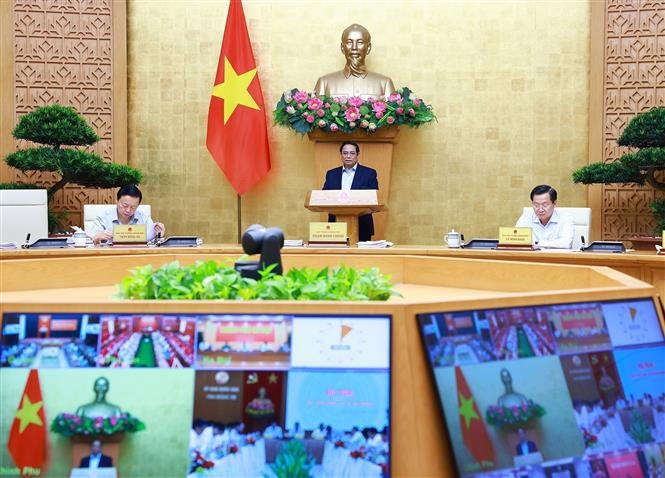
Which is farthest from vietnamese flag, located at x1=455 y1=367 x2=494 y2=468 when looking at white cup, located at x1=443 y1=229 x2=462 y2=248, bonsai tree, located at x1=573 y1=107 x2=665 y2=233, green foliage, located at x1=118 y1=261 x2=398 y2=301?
bonsai tree, located at x1=573 y1=107 x2=665 y2=233

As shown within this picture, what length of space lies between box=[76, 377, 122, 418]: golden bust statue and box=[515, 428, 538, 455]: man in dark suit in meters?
0.82

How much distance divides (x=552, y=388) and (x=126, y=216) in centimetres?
389

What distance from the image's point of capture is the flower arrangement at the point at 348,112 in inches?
251

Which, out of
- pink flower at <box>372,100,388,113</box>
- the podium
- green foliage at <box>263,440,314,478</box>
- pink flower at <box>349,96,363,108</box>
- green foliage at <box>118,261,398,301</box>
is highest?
pink flower at <box>349,96,363,108</box>

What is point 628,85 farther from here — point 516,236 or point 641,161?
point 516,236

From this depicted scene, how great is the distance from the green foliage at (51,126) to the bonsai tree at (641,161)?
3.85 m

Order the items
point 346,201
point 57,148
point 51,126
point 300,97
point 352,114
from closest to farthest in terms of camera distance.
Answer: point 346,201 < point 51,126 < point 57,148 < point 352,114 < point 300,97

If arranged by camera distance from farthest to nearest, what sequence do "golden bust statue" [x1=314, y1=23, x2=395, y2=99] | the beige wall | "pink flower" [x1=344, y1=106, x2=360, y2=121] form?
the beige wall
"golden bust statue" [x1=314, y1=23, x2=395, y2=99]
"pink flower" [x1=344, y1=106, x2=360, y2=121]

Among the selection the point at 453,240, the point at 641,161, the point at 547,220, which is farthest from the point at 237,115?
the point at 641,161

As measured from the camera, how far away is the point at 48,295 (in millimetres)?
2912

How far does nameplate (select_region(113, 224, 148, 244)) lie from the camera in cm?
465

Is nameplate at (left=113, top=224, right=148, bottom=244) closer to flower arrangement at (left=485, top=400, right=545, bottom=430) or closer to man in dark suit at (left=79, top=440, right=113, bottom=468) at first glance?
man in dark suit at (left=79, top=440, right=113, bottom=468)

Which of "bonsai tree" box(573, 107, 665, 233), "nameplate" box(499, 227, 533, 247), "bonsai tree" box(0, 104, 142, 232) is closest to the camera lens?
"nameplate" box(499, 227, 533, 247)

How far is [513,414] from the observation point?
5.69ft
